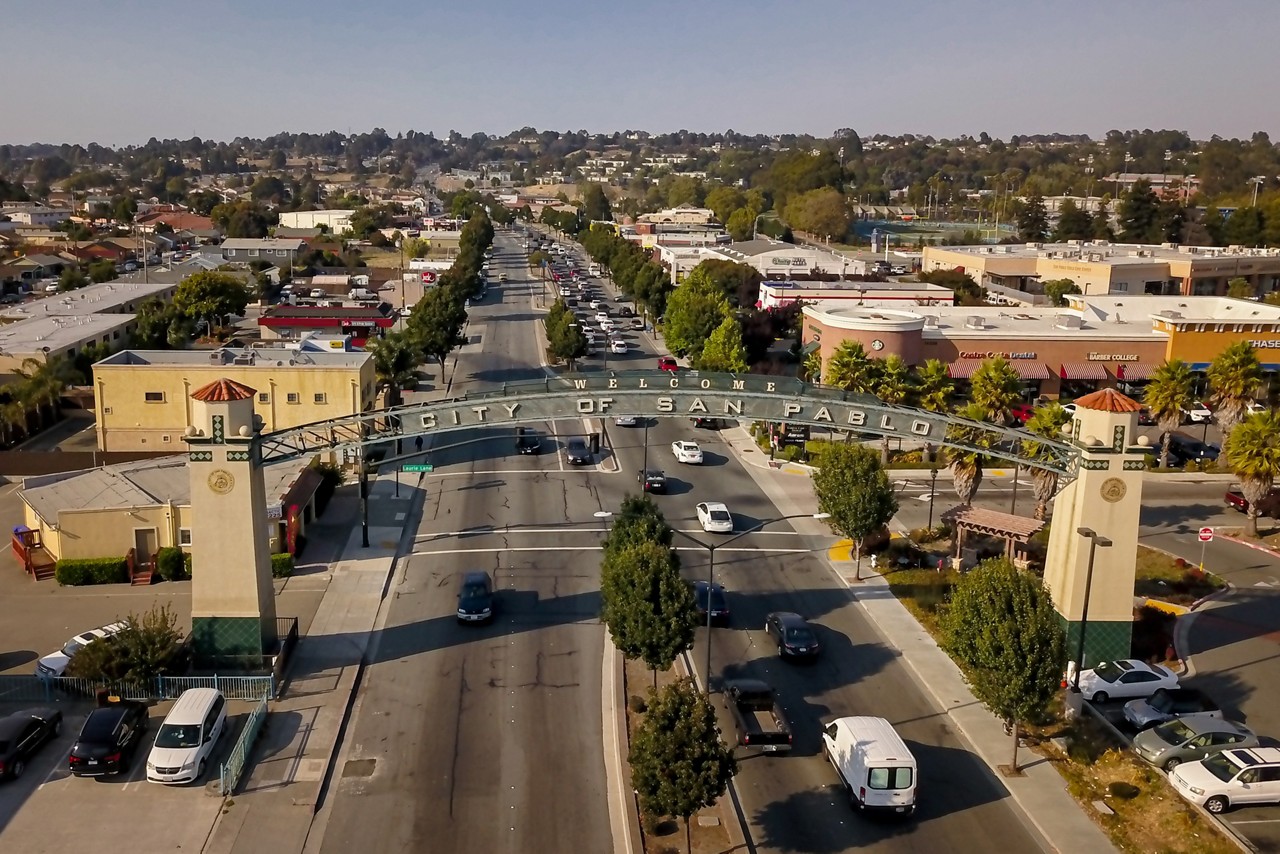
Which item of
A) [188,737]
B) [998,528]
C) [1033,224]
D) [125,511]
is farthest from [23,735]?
[1033,224]

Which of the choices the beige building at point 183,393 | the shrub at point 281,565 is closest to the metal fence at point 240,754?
the shrub at point 281,565

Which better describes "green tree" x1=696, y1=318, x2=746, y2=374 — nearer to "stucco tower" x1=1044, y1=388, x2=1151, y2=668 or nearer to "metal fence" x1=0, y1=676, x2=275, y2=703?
"stucco tower" x1=1044, y1=388, x2=1151, y2=668

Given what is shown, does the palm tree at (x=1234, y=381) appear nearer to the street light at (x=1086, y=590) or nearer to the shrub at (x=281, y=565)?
the street light at (x=1086, y=590)

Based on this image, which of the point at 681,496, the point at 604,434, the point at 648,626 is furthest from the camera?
the point at 604,434

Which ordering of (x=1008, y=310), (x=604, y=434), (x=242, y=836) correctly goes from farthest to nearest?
1. (x=1008, y=310)
2. (x=604, y=434)
3. (x=242, y=836)

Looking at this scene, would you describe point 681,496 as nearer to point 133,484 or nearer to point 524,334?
point 133,484

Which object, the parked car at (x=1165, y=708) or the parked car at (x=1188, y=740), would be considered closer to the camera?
the parked car at (x=1188, y=740)

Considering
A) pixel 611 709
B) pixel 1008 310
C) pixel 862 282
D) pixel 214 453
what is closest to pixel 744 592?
pixel 611 709
